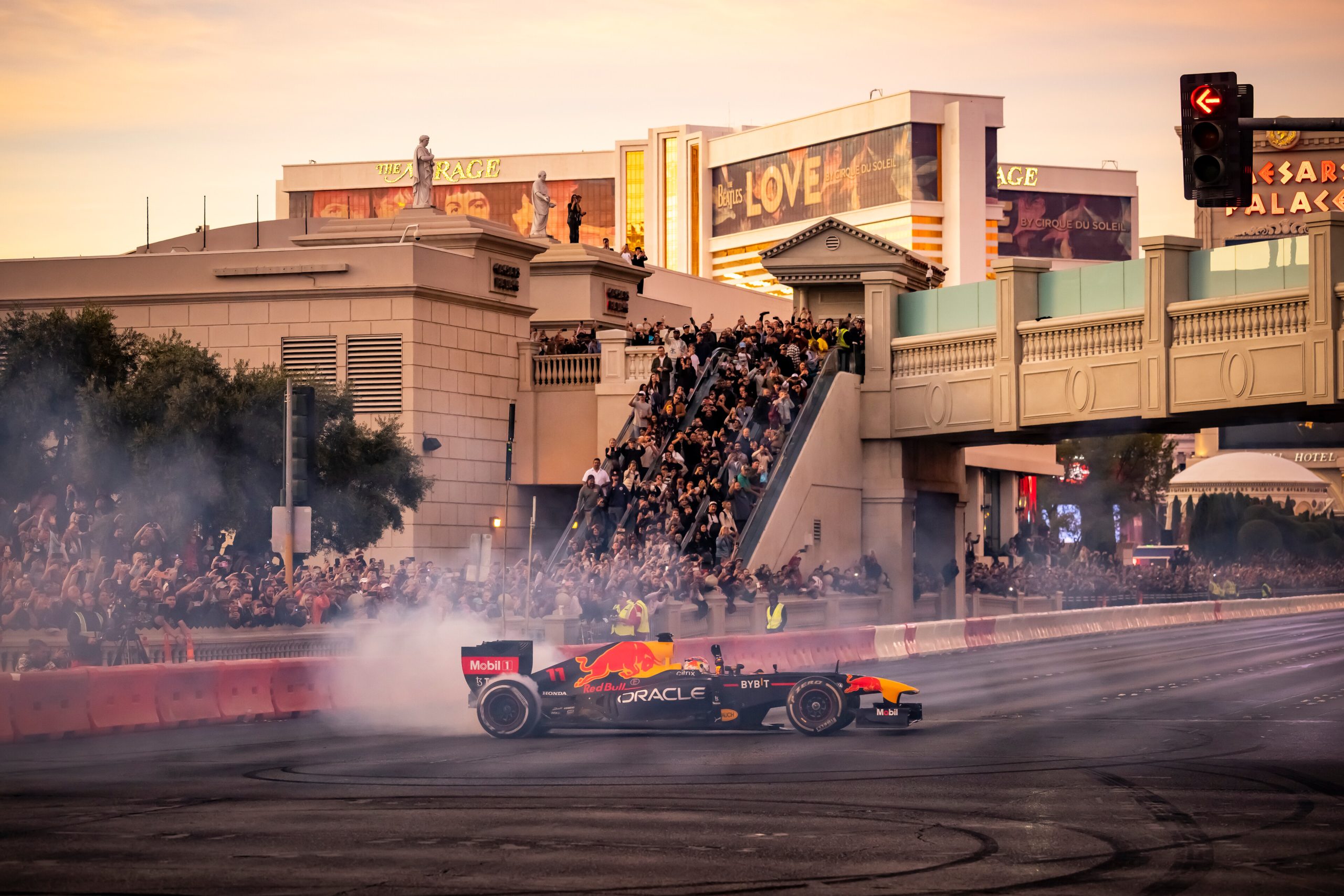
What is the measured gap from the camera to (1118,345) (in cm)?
3938

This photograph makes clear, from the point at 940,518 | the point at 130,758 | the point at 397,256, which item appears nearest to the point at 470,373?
the point at 397,256

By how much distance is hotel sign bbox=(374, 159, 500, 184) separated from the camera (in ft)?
383

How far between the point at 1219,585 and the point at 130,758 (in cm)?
5274

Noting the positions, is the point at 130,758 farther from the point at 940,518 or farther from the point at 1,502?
the point at 940,518

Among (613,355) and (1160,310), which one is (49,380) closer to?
(613,355)

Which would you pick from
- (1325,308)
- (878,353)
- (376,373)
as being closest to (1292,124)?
(1325,308)

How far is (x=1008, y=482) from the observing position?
225ft

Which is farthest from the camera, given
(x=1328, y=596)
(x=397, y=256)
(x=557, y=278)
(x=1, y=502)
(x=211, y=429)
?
(x=1328, y=596)

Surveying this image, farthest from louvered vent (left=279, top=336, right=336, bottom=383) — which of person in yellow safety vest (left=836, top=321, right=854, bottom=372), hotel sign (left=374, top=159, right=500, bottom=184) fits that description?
hotel sign (left=374, top=159, right=500, bottom=184)

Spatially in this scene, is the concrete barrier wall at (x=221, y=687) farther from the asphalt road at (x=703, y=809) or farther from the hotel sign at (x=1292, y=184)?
the hotel sign at (x=1292, y=184)

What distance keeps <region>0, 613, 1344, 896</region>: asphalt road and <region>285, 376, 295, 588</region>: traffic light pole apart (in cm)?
428

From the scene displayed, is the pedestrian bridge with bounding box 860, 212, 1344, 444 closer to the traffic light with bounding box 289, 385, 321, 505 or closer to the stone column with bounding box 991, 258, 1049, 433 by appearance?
the stone column with bounding box 991, 258, 1049, 433

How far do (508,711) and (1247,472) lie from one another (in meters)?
103

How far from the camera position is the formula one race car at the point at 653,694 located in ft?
65.6
